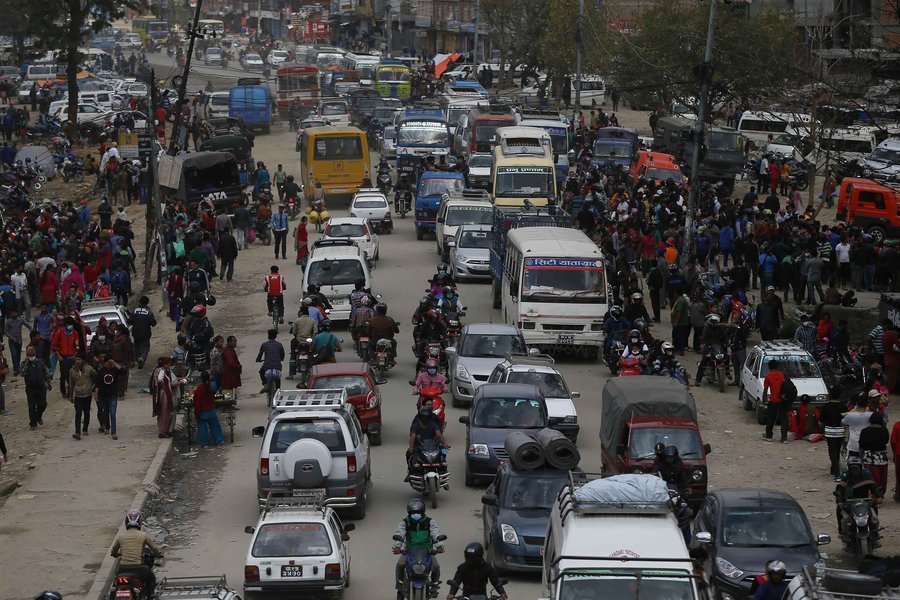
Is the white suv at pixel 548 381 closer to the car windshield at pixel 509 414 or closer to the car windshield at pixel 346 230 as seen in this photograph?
the car windshield at pixel 509 414

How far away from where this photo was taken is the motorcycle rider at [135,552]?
51.3ft

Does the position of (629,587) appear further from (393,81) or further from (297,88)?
(393,81)

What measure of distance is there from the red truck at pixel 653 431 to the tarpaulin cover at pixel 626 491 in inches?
210

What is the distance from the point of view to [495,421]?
68.4 ft

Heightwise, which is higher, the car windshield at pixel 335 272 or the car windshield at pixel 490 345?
the car windshield at pixel 335 272

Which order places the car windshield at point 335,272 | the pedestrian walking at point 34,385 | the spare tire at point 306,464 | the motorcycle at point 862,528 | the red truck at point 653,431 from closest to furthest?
the motorcycle at point 862,528
the spare tire at point 306,464
the red truck at point 653,431
the pedestrian walking at point 34,385
the car windshield at point 335,272

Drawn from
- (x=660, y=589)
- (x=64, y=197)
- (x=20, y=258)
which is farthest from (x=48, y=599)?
(x=64, y=197)

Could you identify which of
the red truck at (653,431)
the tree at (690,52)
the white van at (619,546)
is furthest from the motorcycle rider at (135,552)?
the tree at (690,52)

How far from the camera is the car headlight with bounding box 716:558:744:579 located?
15531 millimetres

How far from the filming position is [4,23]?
310ft

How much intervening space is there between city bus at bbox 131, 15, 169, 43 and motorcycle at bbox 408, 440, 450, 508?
136 m

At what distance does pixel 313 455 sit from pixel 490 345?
8014 millimetres

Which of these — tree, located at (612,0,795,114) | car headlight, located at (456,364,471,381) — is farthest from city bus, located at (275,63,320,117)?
car headlight, located at (456,364,471,381)

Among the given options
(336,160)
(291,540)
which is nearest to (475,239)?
(336,160)
